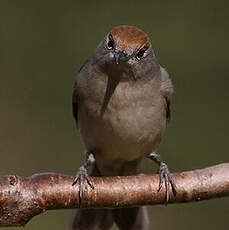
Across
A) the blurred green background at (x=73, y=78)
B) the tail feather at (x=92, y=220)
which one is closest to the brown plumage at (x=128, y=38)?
the tail feather at (x=92, y=220)

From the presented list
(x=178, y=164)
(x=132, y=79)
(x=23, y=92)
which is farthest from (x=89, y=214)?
(x=23, y=92)

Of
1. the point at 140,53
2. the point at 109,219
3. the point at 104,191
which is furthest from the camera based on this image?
the point at 109,219

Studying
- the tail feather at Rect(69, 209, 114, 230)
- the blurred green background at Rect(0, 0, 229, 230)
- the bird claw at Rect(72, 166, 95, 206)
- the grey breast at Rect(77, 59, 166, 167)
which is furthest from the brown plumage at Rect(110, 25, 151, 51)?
the blurred green background at Rect(0, 0, 229, 230)

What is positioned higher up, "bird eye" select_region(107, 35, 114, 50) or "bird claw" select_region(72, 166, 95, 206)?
"bird eye" select_region(107, 35, 114, 50)

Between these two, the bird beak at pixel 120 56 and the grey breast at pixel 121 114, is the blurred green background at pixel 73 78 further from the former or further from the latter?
the bird beak at pixel 120 56

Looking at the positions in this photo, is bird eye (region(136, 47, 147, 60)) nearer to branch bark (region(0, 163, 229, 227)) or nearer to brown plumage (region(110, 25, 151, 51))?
brown plumage (region(110, 25, 151, 51))

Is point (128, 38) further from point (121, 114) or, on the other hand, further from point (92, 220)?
point (92, 220)

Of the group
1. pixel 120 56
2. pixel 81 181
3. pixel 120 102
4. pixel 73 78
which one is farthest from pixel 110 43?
pixel 73 78

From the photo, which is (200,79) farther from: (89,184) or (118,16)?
(89,184)
